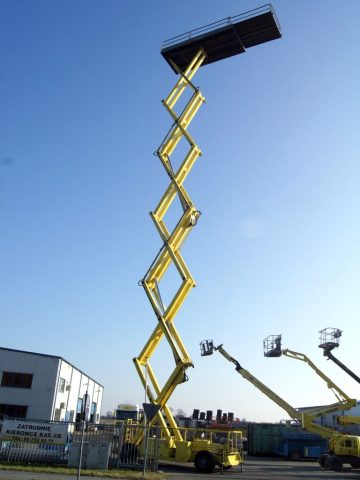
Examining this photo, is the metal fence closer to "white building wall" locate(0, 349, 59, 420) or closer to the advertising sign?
the advertising sign

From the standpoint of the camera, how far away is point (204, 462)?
19.3 meters

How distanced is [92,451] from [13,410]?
16.6m

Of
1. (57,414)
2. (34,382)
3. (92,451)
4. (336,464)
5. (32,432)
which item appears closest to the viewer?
(92,451)

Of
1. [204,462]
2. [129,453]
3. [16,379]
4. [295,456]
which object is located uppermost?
[16,379]

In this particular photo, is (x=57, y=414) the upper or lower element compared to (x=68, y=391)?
lower

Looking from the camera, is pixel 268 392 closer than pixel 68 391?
Yes

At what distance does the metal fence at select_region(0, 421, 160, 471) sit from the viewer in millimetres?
18219

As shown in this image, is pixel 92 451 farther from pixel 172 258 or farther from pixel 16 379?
pixel 16 379

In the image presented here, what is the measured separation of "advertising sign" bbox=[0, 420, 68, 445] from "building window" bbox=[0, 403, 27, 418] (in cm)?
1439

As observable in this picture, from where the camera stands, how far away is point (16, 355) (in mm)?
33188

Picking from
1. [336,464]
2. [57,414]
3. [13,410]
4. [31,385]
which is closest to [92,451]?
[336,464]

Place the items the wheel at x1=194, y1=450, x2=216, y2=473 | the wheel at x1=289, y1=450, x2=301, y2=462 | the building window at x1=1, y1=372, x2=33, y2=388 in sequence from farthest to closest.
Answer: the building window at x1=1, y1=372, x2=33, y2=388
the wheel at x1=289, y1=450, x2=301, y2=462
the wheel at x1=194, y1=450, x2=216, y2=473

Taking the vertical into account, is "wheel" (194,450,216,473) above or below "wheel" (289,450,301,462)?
above

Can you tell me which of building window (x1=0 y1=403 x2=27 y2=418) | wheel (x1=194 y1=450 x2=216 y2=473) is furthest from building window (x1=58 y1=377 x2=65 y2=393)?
wheel (x1=194 y1=450 x2=216 y2=473)
